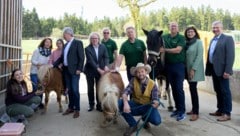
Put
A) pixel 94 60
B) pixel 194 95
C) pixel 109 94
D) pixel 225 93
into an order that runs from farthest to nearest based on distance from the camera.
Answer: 1. pixel 94 60
2. pixel 194 95
3. pixel 225 93
4. pixel 109 94

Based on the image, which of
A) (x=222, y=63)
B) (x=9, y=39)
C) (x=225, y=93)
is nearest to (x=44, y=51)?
(x=9, y=39)

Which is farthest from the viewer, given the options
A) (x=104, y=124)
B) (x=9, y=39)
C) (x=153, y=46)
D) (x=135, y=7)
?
(x=135, y=7)

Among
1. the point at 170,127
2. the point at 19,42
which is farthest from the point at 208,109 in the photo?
the point at 19,42

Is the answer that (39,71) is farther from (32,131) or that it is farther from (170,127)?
(170,127)

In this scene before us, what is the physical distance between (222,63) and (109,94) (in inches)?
85.3

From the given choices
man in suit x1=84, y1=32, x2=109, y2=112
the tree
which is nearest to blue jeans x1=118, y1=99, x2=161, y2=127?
man in suit x1=84, y1=32, x2=109, y2=112

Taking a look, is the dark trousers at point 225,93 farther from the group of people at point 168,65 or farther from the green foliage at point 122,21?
the green foliage at point 122,21

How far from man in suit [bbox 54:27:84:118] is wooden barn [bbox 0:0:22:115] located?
3.83 feet

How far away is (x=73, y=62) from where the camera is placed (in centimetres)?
600

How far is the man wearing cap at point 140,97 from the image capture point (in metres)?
4.87

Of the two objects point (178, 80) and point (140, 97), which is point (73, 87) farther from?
point (178, 80)

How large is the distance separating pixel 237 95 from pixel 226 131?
10.6 ft

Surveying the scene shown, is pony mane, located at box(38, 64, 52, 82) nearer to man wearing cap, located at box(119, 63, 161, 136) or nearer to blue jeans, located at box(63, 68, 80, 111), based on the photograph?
blue jeans, located at box(63, 68, 80, 111)

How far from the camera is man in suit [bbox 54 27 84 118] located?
6004 mm
